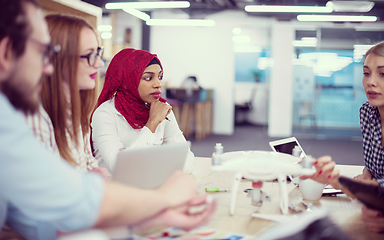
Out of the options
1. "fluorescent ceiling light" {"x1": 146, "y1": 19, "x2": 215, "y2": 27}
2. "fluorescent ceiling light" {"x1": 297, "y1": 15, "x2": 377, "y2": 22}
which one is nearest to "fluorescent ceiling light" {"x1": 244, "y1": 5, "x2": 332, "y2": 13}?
"fluorescent ceiling light" {"x1": 297, "y1": 15, "x2": 377, "y2": 22}

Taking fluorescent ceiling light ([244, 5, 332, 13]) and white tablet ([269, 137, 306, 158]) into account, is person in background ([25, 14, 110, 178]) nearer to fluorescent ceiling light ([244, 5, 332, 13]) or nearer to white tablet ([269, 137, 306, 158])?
white tablet ([269, 137, 306, 158])

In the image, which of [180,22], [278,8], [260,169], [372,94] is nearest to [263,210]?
[260,169]

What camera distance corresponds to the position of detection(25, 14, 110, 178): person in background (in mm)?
1024

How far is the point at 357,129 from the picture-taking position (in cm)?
977

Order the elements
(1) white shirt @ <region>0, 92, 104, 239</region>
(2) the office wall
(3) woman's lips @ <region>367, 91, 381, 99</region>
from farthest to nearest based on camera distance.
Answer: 1. (2) the office wall
2. (3) woman's lips @ <region>367, 91, 381, 99</region>
3. (1) white shirt @ <region>0, 92, 104, 239</region>

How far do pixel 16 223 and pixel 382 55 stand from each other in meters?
1.39

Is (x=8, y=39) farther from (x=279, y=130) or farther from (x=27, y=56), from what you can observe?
(x=279, y=130)

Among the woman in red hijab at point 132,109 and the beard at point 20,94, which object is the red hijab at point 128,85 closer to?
the woman in red hijab at point 132,109

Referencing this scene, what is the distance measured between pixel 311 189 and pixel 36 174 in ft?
3.09

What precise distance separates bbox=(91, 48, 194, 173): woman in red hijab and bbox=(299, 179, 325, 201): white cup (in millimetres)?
545

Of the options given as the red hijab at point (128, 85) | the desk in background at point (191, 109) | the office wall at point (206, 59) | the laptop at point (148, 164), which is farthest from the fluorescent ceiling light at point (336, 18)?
the laptop at point (148, 164)

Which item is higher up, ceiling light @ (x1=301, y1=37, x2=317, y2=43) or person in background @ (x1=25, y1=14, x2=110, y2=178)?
ceiling light @ (x1=301, y1=37, x2=317, y2=43)

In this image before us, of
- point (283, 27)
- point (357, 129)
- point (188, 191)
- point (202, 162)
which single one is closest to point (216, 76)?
point (283, 27)

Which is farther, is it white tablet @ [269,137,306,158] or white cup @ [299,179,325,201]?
white tablet @ [269,137,306,158]
